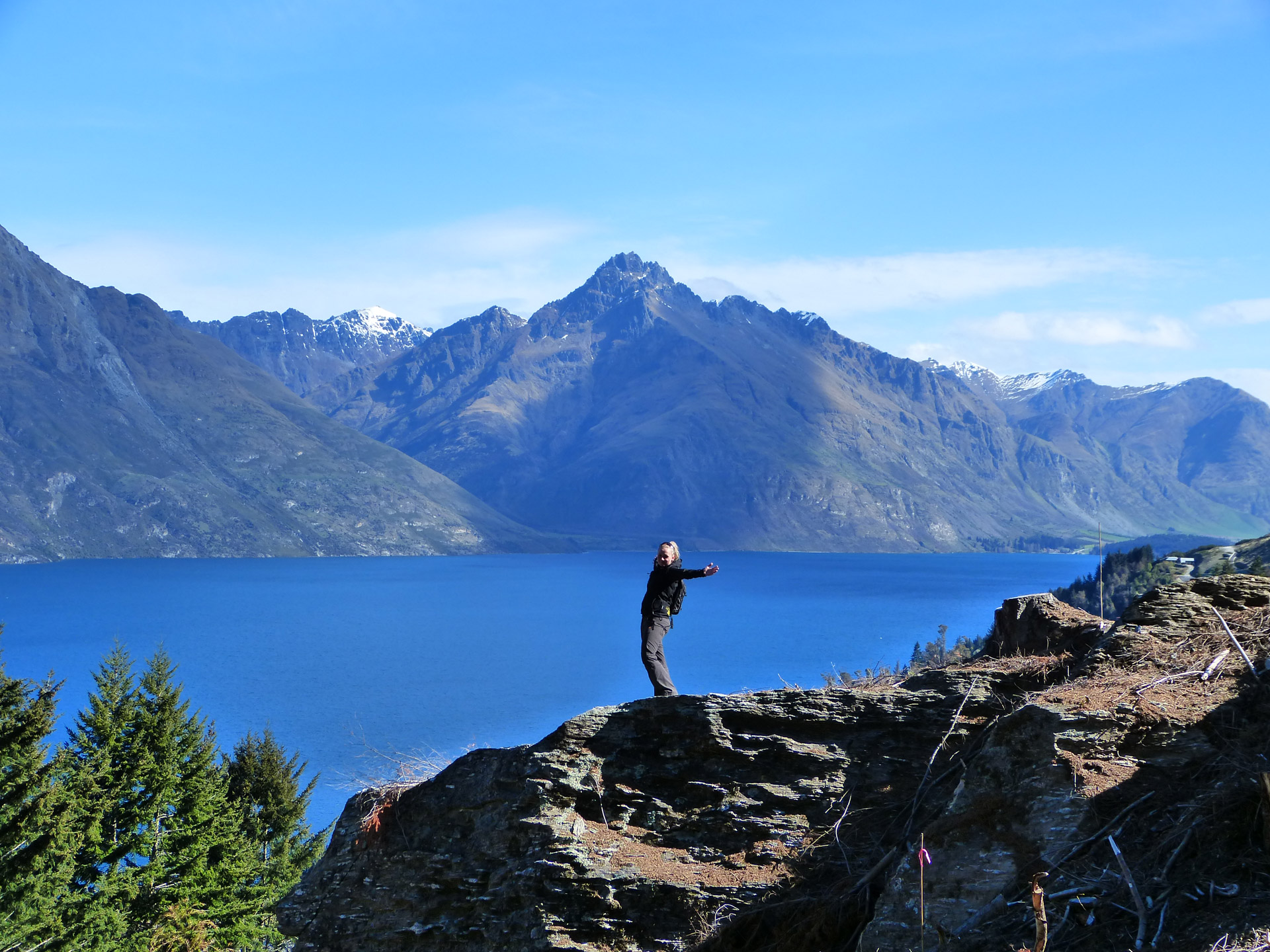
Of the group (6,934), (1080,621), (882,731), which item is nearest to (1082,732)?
(882,731)

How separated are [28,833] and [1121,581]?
152m

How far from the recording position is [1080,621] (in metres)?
13.1

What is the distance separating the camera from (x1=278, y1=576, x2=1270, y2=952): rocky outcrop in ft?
24.9

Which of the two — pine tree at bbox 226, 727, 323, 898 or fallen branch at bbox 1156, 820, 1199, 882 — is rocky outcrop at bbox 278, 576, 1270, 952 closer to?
fallen branch at bbox 1156, 820, 1199, 882

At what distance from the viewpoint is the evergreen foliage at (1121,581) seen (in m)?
135

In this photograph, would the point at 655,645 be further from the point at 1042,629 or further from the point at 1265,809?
the point at 1265,809

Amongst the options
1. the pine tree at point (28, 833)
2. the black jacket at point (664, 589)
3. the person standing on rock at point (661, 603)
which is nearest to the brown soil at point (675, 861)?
the person standing on rock at point (661, 603)

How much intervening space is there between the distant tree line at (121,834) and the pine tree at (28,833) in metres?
0.04

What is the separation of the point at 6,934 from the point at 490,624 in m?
152

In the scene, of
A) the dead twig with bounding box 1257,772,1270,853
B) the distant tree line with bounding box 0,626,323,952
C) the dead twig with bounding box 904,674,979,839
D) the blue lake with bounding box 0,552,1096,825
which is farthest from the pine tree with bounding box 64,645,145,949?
the dead twig with bounding box 1257,772,1270,853

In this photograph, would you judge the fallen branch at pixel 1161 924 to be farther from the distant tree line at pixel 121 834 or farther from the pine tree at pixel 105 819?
the pine tree at pixel 105 819

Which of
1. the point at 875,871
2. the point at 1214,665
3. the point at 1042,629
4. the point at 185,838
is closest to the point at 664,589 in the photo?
the point at 1042,629

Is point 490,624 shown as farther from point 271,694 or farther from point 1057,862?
point 1057,862

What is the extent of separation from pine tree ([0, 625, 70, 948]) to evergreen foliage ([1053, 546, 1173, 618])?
116 meters
